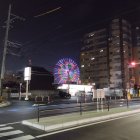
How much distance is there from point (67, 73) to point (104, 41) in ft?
185

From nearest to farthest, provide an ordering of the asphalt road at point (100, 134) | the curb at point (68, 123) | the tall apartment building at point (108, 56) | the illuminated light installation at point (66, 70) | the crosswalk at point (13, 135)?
the asphalt road at point (100, 134)
the crosswalk at point (13, 135)
the curb at point (68, 123)
the illuminated light installation at point (66, 70)
the tall apartment building at point (108, 56)

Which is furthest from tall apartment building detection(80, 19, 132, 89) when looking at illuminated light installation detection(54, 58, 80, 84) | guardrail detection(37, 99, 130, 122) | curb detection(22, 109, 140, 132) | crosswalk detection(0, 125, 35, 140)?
crosswalk detection(0, 125, 35, 140)

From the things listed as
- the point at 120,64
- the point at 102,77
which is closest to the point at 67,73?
the point at 120,64

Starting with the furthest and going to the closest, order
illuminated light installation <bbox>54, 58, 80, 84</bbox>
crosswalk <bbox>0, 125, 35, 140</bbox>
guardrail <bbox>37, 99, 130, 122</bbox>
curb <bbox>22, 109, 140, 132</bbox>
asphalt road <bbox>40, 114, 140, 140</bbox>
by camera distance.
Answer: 1. illuminated light installation <bbox>54, 58, 80, 84</bbox>
2. guardrail <bbox>37, 99, 130, 122</bbox>
3. curb <bbox>22, 109, 140, 132</bbox>
4. crosswalk <bbox>0, 125, 35, 140</bbox>
5. asphalt road <bbox>40, 114, 140, 140</bbox>

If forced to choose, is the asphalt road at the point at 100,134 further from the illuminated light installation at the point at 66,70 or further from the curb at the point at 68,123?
the illuminated light installation at the point at 66,70

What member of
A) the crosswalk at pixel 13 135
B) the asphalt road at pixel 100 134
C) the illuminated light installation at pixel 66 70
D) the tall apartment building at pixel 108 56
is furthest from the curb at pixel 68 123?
the tall apartment building at pixel 108 56

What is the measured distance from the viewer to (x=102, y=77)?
123688mm

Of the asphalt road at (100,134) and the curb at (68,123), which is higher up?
the curb at (68,123)

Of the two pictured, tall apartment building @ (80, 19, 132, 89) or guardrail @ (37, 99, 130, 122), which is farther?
tall apartment building @ (80, 19, 132, 89)

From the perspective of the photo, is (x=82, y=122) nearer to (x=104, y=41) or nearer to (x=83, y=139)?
(x=83, y=139)

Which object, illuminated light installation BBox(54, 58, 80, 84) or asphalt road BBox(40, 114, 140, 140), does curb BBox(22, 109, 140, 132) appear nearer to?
asphalt road BBox(40, 114, 140, 140)

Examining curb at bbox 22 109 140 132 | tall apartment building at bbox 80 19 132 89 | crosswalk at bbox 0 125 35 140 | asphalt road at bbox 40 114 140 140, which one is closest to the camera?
asphalt road at bbox 40 114 140 140

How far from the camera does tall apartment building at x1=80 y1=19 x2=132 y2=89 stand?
11244cm

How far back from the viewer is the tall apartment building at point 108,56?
112438 mm
